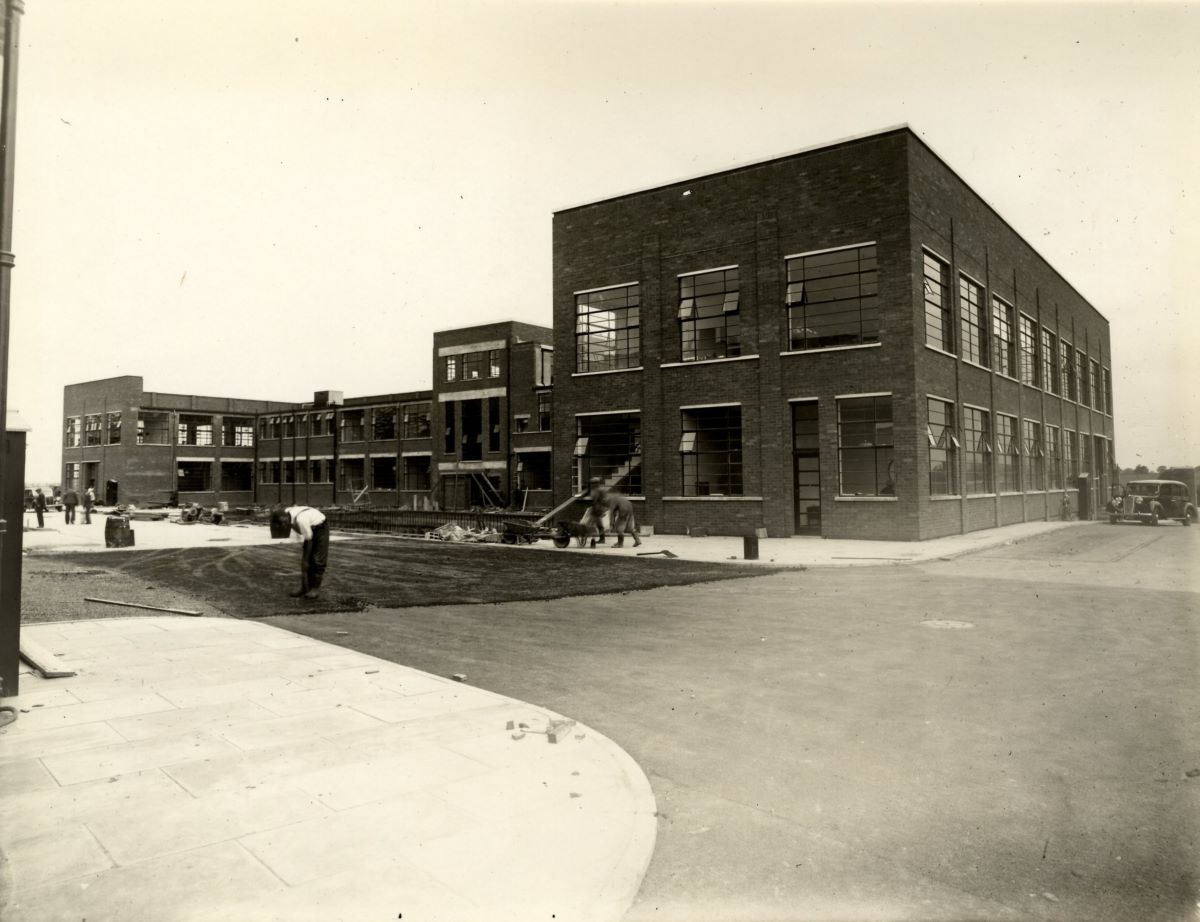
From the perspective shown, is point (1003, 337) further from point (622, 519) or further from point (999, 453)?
point (622, 519)

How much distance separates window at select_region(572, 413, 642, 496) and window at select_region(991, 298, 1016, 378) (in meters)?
13.6

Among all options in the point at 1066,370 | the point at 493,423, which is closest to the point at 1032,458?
the point at 1066,370

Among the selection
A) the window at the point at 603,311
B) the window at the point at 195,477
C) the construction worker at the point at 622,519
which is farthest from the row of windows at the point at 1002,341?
the window at the point at 195,477

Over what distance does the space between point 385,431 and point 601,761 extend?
171 ft

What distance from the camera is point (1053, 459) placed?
35438 millimetres

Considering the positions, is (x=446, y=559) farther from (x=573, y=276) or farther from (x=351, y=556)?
(x=573, y=276)

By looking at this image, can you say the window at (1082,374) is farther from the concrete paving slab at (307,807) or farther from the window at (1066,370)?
the concrete paving slab at (307,807)

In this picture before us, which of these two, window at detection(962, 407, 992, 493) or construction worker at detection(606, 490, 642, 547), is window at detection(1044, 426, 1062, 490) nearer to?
window at detection(962, 407, 992, 493)

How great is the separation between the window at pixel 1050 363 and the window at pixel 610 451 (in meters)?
19.5

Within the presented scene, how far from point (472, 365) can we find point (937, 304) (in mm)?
29421

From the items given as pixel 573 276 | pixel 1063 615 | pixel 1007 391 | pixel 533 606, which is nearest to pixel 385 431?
pixel 573 276

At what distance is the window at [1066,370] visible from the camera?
36.6m

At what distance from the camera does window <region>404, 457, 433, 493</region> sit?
169ft

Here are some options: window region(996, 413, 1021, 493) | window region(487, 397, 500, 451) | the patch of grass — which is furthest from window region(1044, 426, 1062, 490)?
window region(487, 397, 500, 451)
